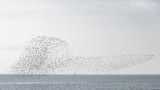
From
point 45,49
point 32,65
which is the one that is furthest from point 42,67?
point 45,49

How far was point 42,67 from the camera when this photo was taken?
75.5 m

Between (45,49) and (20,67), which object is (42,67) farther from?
(45,49)

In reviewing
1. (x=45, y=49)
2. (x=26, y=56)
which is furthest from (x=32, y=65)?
(x=45, y=49)

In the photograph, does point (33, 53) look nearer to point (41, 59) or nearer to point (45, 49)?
point (41, 59)

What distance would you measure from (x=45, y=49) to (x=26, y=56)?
9.37 metres

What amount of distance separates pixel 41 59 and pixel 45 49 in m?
5.63

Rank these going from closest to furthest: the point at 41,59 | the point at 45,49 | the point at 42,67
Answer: the point at 45,49 → the point at 41,59 → the point at 42,67

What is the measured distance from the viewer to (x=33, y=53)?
72.6m

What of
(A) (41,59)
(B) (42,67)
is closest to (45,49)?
(A) (41,59)

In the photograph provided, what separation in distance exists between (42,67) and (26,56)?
130 inches

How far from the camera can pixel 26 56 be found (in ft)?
243

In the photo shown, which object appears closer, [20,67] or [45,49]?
[45,49]

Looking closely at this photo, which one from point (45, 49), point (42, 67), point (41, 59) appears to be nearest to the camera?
point (45, 49)

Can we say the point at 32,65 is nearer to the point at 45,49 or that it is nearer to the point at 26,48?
the point at 26,48
